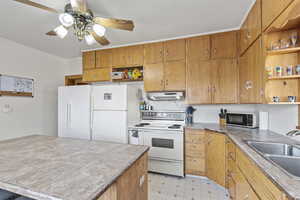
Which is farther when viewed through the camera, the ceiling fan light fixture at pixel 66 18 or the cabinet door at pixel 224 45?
the cabinet door at pixel 224 45

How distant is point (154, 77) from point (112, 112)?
3.49 feet

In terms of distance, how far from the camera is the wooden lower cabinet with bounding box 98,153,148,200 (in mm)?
804

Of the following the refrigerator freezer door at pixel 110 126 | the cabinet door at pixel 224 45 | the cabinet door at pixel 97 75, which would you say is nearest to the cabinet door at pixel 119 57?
the cabinet door at pixel 97 75

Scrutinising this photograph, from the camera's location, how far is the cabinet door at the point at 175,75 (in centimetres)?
255

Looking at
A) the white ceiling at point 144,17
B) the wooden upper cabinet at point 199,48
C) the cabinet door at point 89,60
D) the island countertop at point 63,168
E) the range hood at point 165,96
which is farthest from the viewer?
the cabinet door at point 89,60

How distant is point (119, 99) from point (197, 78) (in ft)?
4.85

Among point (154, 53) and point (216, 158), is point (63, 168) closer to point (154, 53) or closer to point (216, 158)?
point (216, 158)

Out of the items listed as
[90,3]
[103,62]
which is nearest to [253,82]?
[90,3]

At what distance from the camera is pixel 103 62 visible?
3008 mm

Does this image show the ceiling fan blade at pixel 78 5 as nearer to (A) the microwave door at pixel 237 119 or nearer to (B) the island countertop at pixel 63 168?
(B) the island countertop at pixel 63 168

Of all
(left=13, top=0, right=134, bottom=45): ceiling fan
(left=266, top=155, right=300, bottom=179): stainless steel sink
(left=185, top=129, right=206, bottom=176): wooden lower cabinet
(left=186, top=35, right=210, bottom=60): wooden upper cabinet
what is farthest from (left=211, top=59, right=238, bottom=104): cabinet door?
(left=13, top=0, right=134, bottom=45): ceiling fan

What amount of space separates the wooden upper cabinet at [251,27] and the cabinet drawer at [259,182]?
1.39 metres

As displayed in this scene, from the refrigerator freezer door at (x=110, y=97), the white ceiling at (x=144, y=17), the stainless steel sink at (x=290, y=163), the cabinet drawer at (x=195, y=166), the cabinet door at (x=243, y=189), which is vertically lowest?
the cabinet drawer at (x=195, y=166)

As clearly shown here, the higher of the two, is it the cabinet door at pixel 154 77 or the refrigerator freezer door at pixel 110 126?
the cabinet door at pixel 154 77
